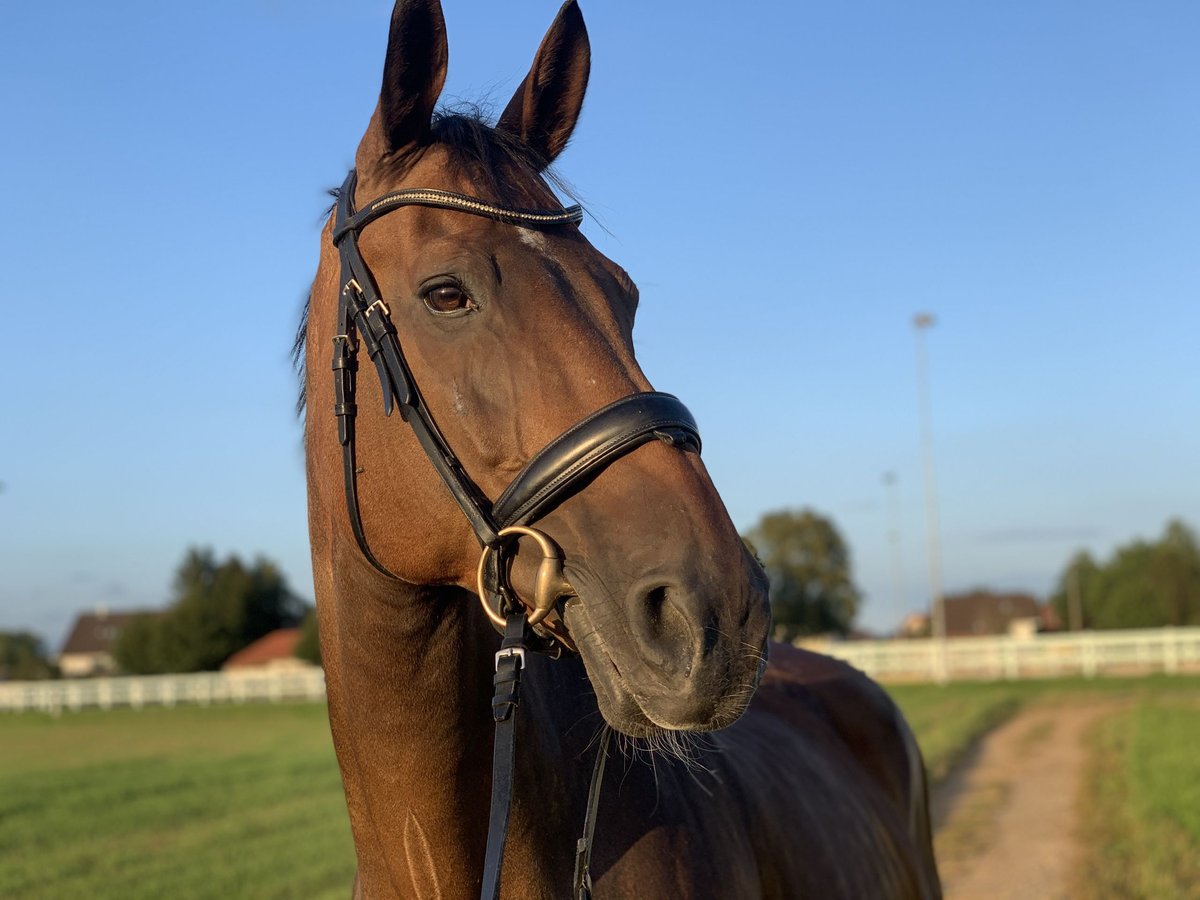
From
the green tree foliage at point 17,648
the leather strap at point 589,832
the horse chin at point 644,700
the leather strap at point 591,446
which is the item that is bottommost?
the green tree foliage at point 17,648

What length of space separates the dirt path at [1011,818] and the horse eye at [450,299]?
25.8 ft

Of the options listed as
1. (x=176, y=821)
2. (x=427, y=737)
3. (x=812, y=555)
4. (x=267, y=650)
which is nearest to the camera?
(x=427, y=737)

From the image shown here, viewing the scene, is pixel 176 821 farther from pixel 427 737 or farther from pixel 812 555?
pixel 812 555

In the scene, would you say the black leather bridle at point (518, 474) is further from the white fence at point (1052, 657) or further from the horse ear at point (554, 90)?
the white fence at point (1052, 657)

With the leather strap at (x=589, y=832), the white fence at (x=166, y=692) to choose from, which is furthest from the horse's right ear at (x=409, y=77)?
the white fence at (x=166, y=692)

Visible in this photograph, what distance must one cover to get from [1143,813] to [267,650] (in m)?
69.6

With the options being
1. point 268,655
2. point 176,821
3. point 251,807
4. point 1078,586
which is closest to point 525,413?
point 176,821

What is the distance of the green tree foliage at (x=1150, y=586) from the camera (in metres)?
74.1

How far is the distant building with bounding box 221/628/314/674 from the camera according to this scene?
68812 mm

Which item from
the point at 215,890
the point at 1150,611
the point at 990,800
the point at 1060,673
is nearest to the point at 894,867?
the point at 215,890

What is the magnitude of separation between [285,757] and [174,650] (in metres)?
47.5

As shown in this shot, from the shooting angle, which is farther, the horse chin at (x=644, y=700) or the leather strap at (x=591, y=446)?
the leather strap at (x=591, y=446)

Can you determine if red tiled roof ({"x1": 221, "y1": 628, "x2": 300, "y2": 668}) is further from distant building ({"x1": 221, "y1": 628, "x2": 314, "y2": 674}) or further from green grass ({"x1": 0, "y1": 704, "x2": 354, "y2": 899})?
green grass ({"x1": 0, "y1": 704, "x2": 354, "y2": 899})

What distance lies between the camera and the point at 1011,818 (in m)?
11.7
